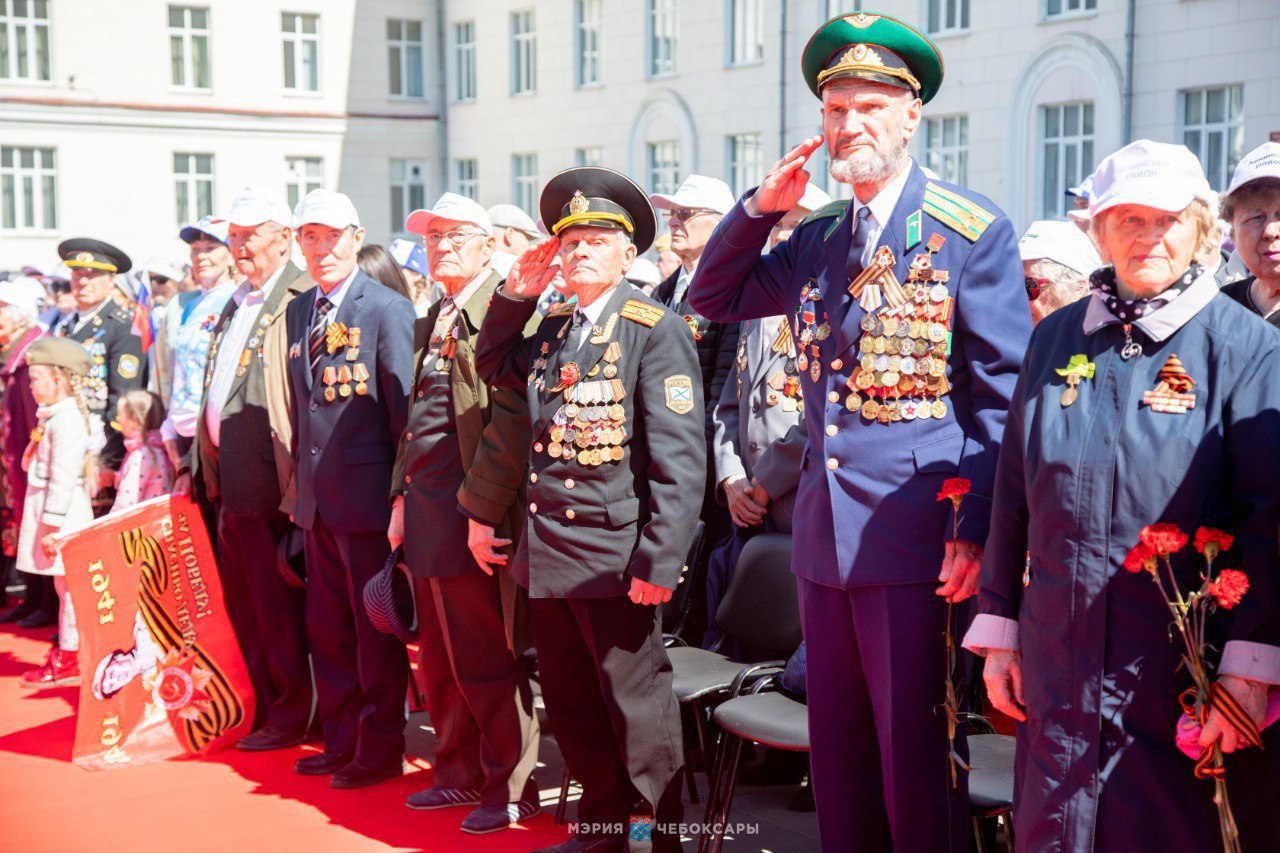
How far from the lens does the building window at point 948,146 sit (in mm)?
19109

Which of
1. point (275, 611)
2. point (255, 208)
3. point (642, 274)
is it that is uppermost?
point (255, 208)

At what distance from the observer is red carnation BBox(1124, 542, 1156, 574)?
259 centimetres

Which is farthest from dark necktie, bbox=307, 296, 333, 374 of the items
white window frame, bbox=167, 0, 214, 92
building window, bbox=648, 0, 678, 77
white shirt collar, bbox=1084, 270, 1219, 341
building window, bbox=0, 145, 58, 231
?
white window frame, bbox=167, 0, 214, 92

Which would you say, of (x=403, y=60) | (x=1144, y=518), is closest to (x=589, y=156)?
(x=403, y=60)

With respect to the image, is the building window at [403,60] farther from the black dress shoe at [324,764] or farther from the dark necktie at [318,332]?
the black dress shoe at [324,764]

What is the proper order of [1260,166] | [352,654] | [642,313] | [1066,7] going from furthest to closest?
[1066,7] < [352,654] < [642,313] < [1260,166]

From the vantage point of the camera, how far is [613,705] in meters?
4.28

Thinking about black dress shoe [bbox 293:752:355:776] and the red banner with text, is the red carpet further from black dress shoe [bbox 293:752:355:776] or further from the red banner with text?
the red banner with text

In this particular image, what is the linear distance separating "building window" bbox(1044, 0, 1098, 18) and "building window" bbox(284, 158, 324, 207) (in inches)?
730

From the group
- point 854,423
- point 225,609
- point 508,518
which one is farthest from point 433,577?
point 854,423

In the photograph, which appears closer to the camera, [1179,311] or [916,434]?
[1179,311]

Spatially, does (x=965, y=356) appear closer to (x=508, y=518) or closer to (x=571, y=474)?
(x=571, y=474)

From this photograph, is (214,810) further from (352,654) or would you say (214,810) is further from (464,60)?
(464,60)

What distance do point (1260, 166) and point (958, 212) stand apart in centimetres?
119
